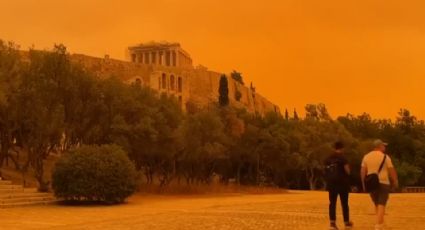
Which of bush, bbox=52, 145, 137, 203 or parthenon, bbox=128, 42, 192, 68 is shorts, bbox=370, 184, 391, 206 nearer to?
bush, bbox=52, 145, 137, 203

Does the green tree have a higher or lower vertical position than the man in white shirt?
higher

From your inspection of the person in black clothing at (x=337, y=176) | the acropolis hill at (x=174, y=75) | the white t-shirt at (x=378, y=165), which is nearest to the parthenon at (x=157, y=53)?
the acropolis hill at (x=174, y=75)

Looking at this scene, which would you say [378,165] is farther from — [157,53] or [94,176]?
[157,53]

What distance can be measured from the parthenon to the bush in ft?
445

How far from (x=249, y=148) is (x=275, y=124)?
11.7 feet

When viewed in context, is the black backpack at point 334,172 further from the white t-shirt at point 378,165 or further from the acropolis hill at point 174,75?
the acropolis hill at point 174,75

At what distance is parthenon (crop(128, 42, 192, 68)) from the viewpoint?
6304 inches

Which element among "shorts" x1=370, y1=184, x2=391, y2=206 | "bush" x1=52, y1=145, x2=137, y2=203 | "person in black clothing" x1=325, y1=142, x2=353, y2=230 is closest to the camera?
"shorts" x1=370, y1=184, x2=391, y2=206

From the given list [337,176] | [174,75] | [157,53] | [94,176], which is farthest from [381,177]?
[157,53]

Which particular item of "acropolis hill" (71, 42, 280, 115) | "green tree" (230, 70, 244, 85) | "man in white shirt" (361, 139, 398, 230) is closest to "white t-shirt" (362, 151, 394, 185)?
"man in white shirt" (361, 139, 398, 230)

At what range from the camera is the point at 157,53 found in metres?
164

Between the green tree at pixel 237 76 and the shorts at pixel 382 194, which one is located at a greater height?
the green tree at pixel 237 76

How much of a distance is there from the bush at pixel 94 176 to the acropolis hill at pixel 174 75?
5370 cm

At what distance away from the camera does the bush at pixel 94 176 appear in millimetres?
22391
